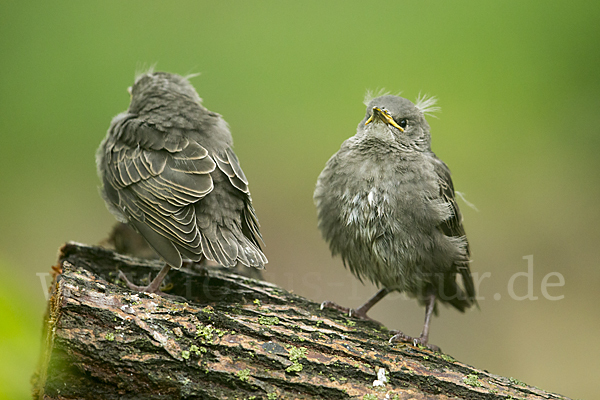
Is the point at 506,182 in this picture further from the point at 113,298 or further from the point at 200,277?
the point at 113,298

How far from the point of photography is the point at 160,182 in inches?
168

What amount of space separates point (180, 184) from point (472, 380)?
2564 millimetres

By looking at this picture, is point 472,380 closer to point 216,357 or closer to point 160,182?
point 216,357

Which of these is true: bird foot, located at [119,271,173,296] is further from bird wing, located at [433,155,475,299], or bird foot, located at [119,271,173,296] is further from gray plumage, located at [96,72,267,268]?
bird wing, located at [433,155,475,299]

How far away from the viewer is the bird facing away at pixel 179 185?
13.2ft

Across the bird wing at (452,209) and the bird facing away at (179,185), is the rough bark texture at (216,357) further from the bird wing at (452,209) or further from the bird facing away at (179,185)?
the bird wing at (452,209)

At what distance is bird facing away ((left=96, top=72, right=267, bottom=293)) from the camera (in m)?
4.03

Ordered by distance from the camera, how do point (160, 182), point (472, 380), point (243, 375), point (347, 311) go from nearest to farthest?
point (243, 375)
point (472, 380)
point (160, 182)
point (347, 311)

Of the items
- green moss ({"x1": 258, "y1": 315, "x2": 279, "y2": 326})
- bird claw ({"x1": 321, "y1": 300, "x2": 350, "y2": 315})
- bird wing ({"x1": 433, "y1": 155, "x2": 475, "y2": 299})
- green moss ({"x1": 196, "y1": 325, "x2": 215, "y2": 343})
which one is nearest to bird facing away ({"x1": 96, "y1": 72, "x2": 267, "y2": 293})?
green moss ({"x1": 258, "y1": 315, "x2": 279, "y2": 326})

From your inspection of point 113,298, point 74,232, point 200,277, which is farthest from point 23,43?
point 113,298

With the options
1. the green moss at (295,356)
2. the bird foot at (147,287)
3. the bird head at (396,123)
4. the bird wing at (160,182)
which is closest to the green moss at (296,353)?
the green moss at (295,356)

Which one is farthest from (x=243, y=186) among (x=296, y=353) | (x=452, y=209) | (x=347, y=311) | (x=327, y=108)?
(x=327, y=108)

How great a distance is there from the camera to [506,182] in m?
7.88

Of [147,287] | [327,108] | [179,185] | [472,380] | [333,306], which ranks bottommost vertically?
[472,380]
